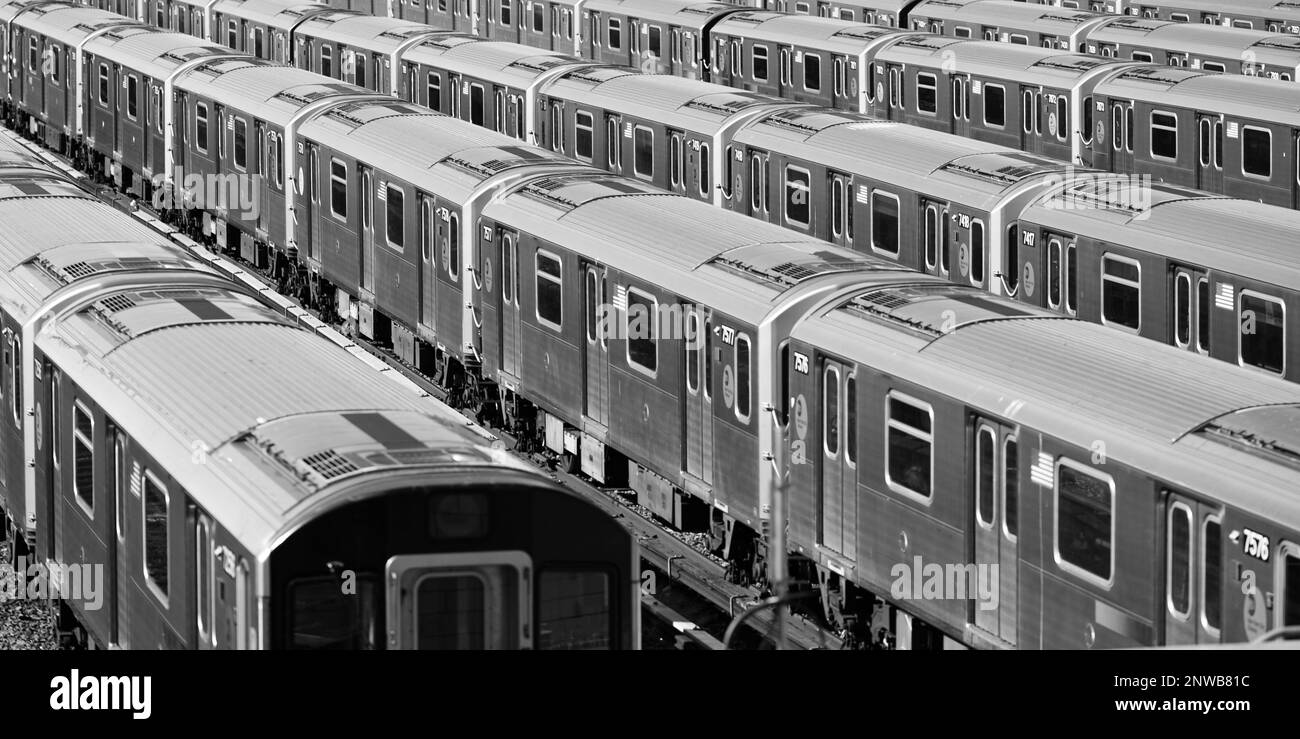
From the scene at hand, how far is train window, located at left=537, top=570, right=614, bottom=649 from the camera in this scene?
8.53m

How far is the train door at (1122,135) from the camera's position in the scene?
2459 centimetres

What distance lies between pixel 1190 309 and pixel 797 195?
6682 millimetres

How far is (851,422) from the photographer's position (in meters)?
12.5

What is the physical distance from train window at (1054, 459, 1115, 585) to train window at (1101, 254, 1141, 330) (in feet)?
18.1

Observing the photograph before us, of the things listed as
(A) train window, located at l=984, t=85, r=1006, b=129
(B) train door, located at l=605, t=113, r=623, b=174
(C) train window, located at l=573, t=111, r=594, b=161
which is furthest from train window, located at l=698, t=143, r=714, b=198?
(A) train window, located at l=984, t=85, r=1006, b=129

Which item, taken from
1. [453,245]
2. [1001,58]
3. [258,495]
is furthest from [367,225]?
[258,495]

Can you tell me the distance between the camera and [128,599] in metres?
10.6

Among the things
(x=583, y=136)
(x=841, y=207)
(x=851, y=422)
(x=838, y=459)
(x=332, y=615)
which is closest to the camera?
(x=332, y=615)

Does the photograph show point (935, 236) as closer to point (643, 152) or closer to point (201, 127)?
point (643, 152)

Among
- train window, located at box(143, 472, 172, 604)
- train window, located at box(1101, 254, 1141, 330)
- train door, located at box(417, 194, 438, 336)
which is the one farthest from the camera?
train door, located at box(417, 194, 438, 336)

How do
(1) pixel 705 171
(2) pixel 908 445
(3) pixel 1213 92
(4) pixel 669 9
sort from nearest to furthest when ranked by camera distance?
(2) pixel 908 445 < (3) pixel 1213 92 < (1) pixel 705 171 < (4) pixel 669 9

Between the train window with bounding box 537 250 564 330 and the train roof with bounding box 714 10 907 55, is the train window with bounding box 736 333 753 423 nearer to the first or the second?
the train window with bounding box 537 250 564 330

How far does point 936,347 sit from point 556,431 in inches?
246

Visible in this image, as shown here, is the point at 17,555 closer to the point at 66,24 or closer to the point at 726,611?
the point at 726,611
